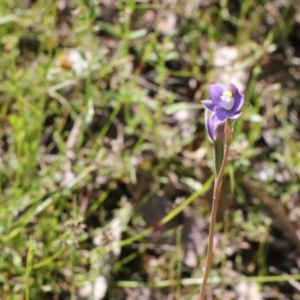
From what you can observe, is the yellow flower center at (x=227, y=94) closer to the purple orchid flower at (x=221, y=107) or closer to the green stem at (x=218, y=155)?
the purple orchid flower at (x=221, y=107)

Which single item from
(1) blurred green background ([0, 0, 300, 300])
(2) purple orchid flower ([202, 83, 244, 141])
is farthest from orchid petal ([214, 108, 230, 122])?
(1) blurred green background ([0, 0, 300, 300])

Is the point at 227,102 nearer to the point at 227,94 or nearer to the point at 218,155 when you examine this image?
the point at 227,94

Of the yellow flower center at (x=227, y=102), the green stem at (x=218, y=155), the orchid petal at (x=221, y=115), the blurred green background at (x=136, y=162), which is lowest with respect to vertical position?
the blurred green background at (x=136, y=162)

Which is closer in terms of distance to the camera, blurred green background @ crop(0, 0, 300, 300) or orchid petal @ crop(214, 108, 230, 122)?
orchid petal @ crop(214, 108, 230, 122)

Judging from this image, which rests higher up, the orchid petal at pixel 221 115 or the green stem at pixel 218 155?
the orchid petal at pixel 221 115

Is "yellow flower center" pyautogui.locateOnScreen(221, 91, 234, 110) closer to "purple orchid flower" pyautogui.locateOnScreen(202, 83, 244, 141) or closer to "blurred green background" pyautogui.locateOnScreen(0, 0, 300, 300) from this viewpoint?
"purple orchid flower" pyautogui.locateOnScreen(202, 83, 244, 141)

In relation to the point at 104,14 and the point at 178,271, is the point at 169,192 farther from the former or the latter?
the point at 104,14

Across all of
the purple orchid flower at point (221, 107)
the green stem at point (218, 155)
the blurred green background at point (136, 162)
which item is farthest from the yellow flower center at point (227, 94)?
the blurred green background at point (136, 162)
